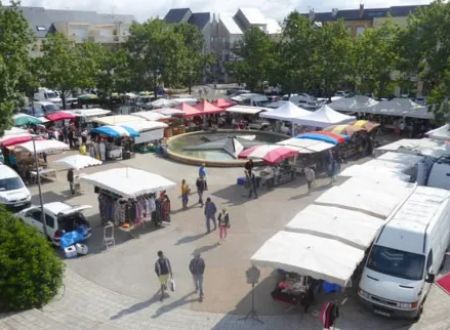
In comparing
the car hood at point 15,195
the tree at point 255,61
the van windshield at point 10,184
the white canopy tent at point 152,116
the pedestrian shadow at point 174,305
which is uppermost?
the tree at point 255,61

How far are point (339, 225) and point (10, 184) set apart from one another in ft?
43.7

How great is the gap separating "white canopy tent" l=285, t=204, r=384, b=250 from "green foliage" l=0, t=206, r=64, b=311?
6048 mm

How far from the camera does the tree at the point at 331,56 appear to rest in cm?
3841

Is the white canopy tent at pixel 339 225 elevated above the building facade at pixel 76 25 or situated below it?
below

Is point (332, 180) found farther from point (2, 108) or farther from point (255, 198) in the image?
point (2, 108)

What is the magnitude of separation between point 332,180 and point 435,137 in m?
5.97

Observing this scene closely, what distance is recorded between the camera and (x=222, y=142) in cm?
2867

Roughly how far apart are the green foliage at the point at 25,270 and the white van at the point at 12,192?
6.41m

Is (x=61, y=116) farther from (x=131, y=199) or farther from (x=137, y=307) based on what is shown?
(x=137, y=307)

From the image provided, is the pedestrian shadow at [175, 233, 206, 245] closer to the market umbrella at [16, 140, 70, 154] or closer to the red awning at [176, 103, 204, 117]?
the market umbrella at [16, 140, 70, 154]

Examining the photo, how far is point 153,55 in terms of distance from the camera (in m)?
44.2

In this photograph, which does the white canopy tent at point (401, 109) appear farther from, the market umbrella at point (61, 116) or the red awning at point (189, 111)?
the market umbrella at point (61, 116)

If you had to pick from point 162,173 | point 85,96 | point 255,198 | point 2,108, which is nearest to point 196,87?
point 85,96

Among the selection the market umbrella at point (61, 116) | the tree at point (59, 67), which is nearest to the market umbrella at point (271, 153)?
the market umbrella at point (61, 116)
